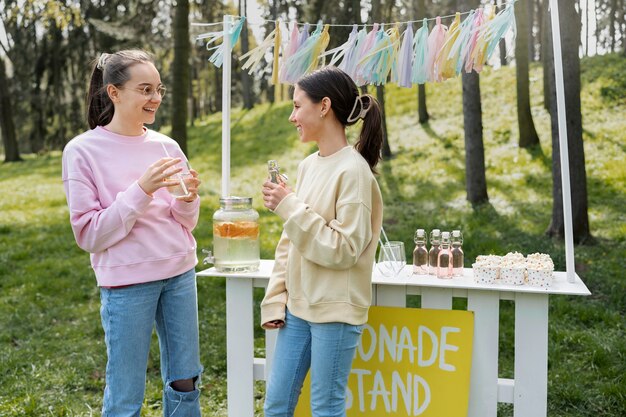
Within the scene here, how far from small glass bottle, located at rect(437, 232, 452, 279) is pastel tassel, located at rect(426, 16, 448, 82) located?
2.51ft

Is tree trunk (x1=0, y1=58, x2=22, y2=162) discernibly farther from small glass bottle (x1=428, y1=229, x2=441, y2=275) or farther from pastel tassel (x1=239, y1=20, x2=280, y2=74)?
small glass bottle (x1=428, y1=229, x2=441, y2=275)

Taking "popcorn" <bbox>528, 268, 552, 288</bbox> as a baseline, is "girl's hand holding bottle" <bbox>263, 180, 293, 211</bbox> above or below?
above

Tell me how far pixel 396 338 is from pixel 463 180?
7689 mm

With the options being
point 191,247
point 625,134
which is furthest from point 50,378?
point 625,134

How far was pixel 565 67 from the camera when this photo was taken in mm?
6785

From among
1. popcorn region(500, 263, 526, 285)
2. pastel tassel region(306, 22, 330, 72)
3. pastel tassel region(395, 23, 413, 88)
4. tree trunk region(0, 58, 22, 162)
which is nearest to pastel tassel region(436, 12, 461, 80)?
pastel tassel region(395, 23, 413, 88)

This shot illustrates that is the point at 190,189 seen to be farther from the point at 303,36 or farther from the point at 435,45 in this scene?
the point at 435,45

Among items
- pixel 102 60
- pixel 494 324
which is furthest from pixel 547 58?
pixel 102 60

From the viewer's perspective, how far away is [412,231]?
305 inches

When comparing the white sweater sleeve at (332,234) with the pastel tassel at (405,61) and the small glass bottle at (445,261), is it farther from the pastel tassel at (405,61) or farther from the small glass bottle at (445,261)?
the pastel tassel at (405,61)

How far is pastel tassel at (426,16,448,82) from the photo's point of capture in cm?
296

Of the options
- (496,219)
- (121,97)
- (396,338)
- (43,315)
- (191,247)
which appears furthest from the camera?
(496,219)

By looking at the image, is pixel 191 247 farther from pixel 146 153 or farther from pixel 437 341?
pixel 437 341

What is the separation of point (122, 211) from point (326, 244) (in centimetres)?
73
